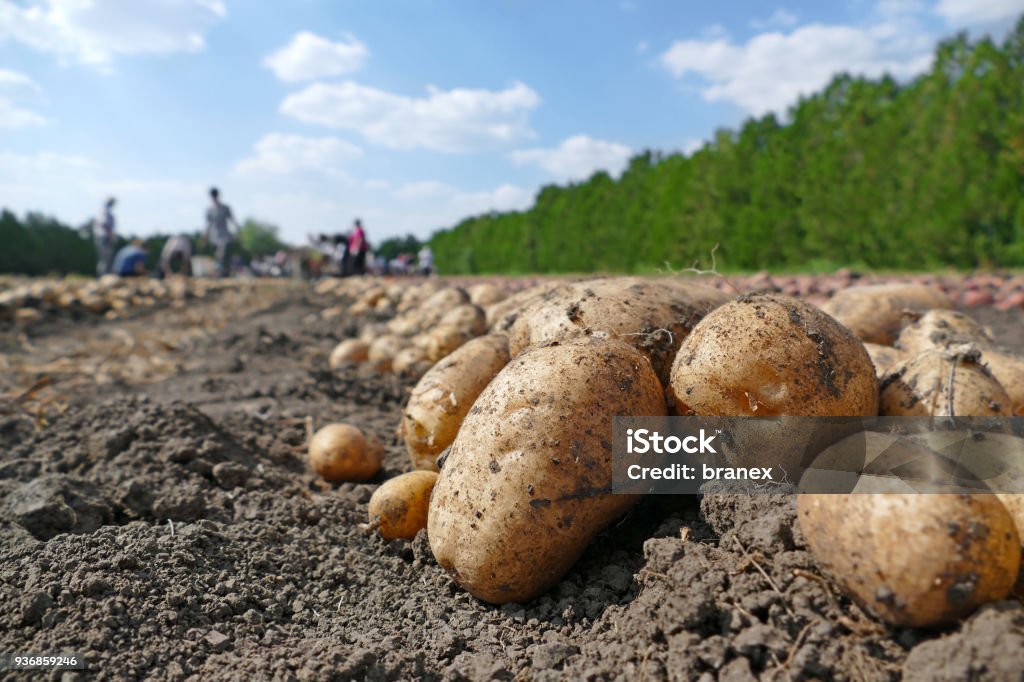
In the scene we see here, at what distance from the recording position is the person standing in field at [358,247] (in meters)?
19.3

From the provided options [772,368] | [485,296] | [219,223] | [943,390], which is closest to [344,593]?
[772,368]

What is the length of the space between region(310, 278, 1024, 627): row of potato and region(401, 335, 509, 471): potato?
18cm

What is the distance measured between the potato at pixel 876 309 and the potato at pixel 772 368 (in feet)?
5.39

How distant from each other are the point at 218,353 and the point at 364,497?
16.1ft

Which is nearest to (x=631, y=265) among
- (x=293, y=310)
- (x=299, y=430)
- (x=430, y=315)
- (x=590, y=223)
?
(x=590, y=223)

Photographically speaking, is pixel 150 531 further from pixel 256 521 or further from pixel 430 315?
pixel 430 315

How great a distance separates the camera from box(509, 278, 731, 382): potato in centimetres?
Result: 270

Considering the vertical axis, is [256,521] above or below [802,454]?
below

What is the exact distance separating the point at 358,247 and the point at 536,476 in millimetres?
18335

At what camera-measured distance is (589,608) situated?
216cm

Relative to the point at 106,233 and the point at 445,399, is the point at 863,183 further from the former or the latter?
the point at 106,233

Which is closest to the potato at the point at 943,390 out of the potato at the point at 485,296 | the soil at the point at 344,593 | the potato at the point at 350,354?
the soil at the point at 344,593

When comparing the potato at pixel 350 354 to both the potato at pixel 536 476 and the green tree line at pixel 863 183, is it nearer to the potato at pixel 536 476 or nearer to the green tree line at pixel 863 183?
the green tree line at pixel 863 183

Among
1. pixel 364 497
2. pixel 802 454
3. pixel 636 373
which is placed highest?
pixel 636 373
